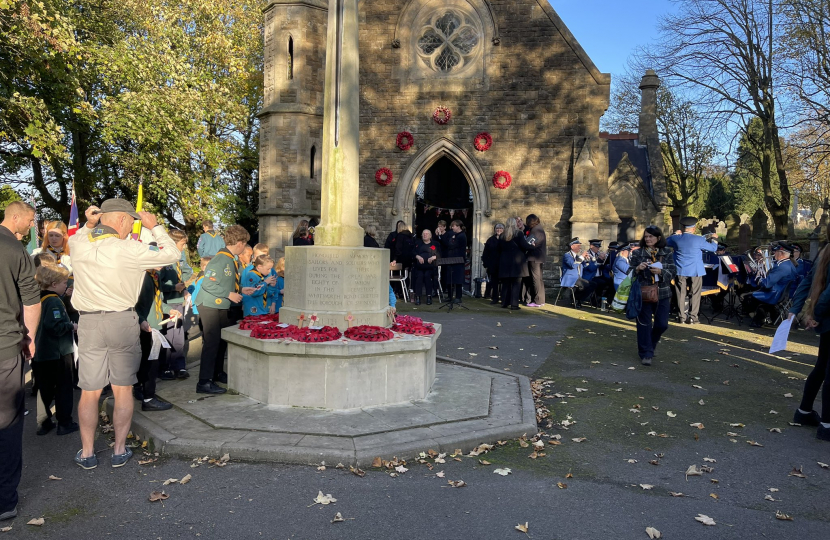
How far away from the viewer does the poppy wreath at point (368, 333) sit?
564 centimetres

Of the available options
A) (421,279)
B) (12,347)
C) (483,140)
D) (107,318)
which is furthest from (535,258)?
(12,347)

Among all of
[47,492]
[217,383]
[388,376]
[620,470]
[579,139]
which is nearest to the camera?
[47,492]

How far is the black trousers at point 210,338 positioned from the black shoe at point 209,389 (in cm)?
5

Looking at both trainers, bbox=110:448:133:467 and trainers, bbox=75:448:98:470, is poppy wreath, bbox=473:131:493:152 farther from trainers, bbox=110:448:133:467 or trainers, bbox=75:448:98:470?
trainers, bbox=75:448:98:470

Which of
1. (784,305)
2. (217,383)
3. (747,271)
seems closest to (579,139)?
(747,271)

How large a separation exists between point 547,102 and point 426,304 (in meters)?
6.96

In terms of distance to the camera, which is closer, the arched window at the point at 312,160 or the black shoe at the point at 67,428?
the black shoe at the point at 67,428

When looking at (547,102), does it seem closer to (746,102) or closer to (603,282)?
(603,282)

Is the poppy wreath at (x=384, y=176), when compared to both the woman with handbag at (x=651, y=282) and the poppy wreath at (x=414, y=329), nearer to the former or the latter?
the woman with handbag at (x=651, y=282)

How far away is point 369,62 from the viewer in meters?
17.4

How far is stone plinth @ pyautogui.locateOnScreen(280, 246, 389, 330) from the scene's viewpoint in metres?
6.14

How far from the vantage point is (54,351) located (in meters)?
5.11

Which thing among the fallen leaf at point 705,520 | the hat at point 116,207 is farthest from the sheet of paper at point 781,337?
the hat at point 116,207

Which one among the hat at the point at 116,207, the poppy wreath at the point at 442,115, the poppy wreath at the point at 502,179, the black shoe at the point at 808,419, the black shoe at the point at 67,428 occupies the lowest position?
the black shoe at the point at 67,428
